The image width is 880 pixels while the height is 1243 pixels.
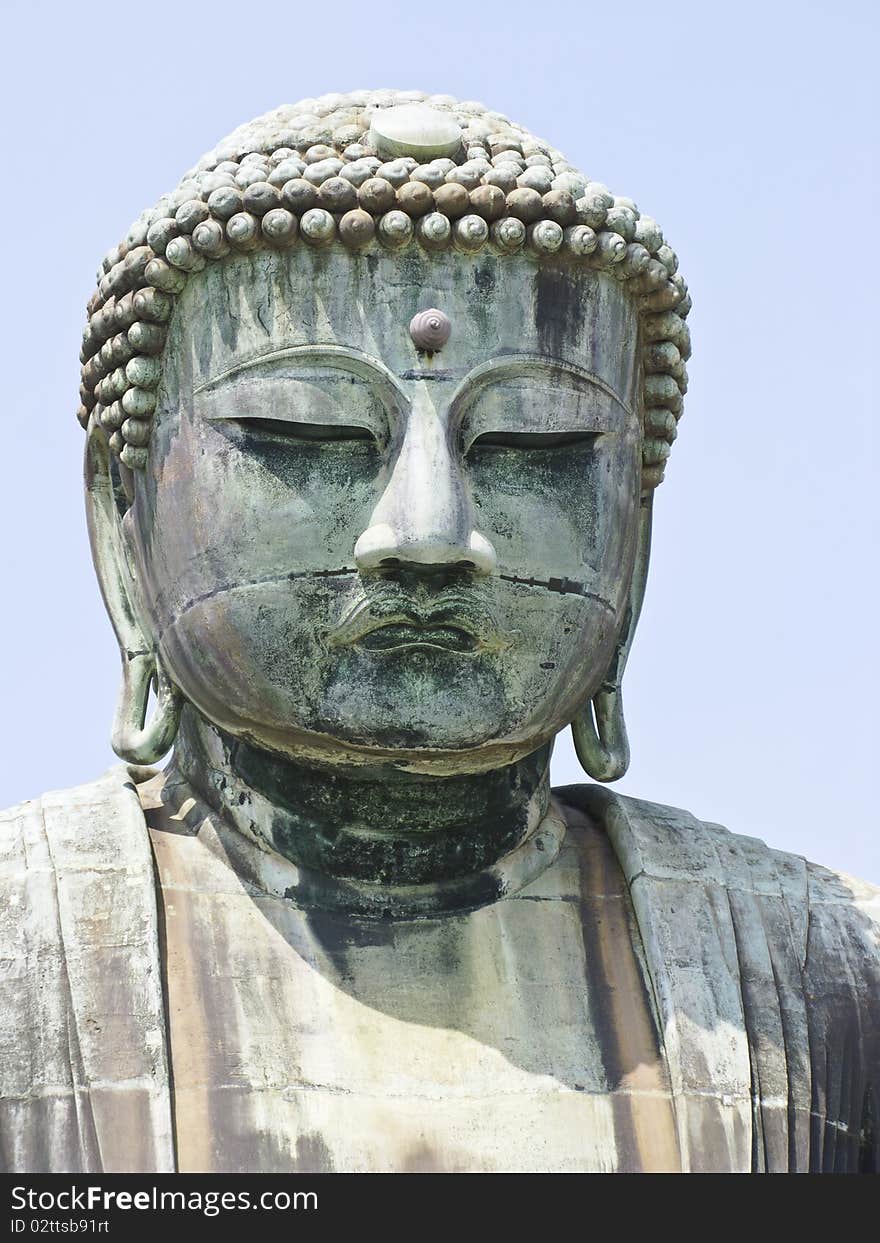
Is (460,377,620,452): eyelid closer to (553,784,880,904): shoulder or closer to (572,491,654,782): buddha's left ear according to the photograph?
(572,491,654,782): buddha's left ear

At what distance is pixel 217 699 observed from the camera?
1224 centimetres

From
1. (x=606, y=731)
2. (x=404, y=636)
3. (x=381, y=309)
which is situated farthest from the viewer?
(x=606, y=731)

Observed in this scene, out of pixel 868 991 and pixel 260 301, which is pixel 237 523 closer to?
pixel 260 301

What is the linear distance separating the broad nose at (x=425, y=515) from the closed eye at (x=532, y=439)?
217 mm

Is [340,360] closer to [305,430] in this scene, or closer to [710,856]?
[305,430]

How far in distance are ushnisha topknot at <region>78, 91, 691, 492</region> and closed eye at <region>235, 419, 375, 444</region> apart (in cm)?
53

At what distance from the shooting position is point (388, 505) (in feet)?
38.8

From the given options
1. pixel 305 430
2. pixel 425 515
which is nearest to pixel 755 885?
pixel 425 515

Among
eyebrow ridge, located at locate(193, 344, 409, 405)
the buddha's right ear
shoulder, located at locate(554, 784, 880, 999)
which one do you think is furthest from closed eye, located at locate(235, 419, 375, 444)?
shoulder, located at locate(554, 784, 880, 999)

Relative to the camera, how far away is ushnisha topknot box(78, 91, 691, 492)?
1216 cm

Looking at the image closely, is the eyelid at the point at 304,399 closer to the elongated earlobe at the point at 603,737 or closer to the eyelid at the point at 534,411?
the eyelid at the point at 534,411

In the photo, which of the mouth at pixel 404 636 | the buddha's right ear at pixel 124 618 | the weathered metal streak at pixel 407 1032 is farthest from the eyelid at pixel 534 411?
the weathered metal streak at pixel 407 1032

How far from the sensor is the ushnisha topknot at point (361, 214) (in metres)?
12.2

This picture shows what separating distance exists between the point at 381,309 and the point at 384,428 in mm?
431
